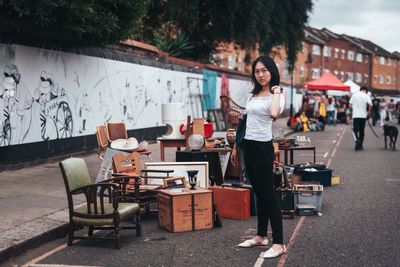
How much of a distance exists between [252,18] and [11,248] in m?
21.8

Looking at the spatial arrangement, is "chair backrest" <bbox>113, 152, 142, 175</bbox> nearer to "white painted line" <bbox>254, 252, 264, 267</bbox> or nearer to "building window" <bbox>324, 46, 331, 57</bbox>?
"white painted line" <bbox>254, 252, 264, 267</bbox>

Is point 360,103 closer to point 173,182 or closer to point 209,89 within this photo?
point 209,89

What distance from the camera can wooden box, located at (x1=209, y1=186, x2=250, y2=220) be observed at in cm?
733

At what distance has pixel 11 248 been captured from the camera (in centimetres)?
554

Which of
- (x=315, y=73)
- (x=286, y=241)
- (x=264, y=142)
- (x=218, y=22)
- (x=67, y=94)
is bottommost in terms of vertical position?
(x=286, y=241)

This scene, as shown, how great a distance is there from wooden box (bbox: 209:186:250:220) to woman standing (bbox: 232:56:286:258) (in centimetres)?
170

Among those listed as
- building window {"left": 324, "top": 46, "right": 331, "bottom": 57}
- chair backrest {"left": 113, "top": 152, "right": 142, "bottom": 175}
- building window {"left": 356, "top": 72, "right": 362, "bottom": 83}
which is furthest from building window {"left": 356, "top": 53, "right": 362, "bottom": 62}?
chair backrest {"left": 113, "top": 152, "right": 142, "bottom": 175}

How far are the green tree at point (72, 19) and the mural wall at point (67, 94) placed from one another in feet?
1.42

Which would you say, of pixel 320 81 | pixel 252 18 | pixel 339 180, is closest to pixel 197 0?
pixel 252 18

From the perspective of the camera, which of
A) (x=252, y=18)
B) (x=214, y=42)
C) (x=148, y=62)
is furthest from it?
(x=214, y=42)

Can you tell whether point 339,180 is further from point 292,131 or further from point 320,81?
point 320,81

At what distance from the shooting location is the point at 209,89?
25.4 meters

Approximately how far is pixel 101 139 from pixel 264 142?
524 centimetres

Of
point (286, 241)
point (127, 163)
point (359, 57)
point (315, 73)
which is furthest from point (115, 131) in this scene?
point (359, 57)
